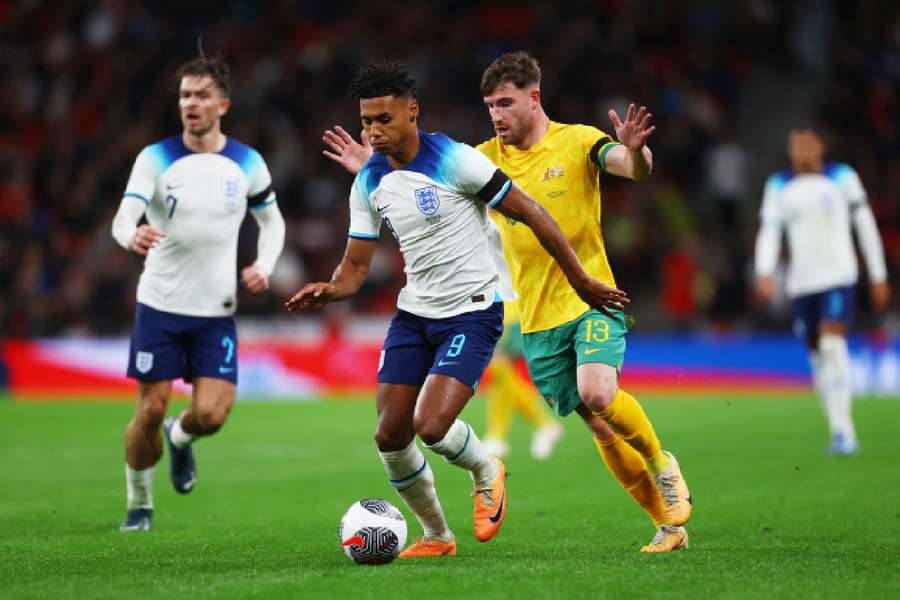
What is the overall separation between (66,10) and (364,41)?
694 centimetres

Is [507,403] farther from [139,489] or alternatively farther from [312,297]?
[312,297]

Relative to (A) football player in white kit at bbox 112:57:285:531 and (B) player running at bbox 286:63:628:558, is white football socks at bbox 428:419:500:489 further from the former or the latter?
(A) football player in white kit at bbox 112:57:285:531

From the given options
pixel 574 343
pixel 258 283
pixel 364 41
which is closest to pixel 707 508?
pixel 574 343

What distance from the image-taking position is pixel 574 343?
7586 millimetres

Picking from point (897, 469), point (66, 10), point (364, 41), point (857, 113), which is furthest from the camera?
point (66, 10)

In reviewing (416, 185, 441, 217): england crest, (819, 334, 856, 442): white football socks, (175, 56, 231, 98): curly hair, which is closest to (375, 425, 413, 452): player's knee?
(416, 185, 441, 217): england crest

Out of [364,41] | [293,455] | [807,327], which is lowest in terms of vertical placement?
[293,455]

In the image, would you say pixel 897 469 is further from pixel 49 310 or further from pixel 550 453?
pixel 49 310

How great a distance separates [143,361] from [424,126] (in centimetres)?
1475

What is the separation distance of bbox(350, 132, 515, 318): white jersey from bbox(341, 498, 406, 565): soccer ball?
3.66 ft

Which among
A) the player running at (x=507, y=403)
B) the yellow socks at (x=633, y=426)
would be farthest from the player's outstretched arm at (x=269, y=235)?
the player running at (x=507, y=403)

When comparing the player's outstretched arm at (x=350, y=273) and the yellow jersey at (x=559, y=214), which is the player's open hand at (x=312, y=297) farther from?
the yellow jersey at (x=559, y=214)

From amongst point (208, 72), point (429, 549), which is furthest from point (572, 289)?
point (208, 72)

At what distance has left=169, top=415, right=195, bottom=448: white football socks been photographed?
9414 mm
